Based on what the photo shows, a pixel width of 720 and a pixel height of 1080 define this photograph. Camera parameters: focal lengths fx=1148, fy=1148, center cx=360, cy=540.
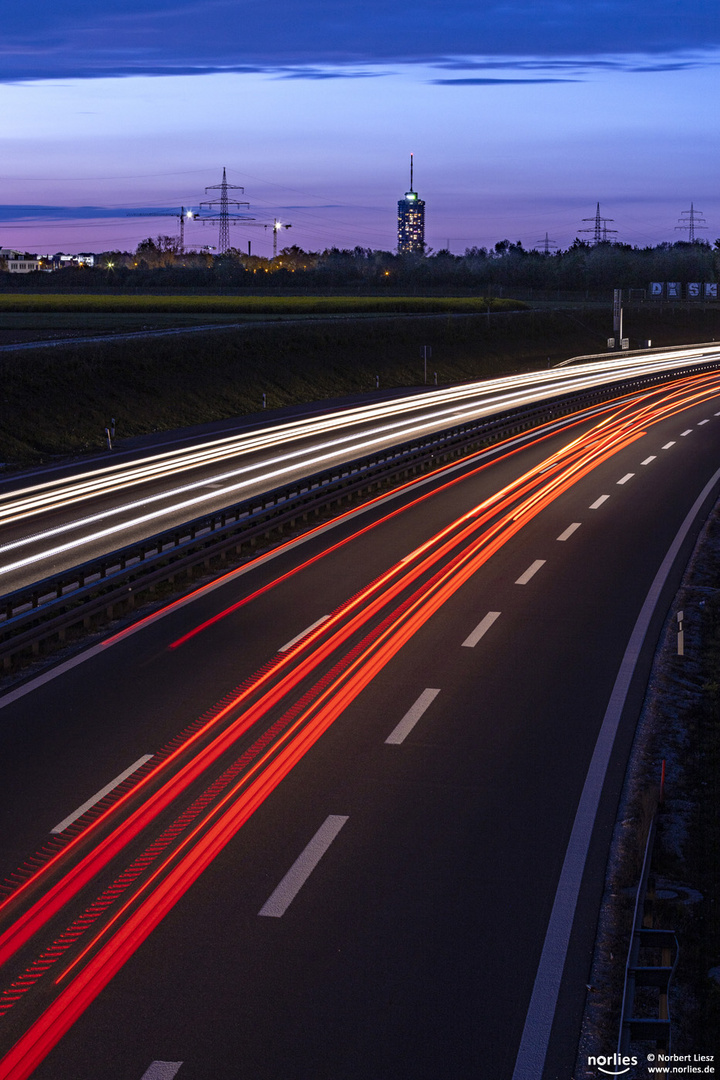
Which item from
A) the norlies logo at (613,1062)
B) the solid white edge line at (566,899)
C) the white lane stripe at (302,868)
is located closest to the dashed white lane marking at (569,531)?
the solid white edge line at (566,899)

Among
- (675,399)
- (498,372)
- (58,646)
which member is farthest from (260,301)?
(58,646)

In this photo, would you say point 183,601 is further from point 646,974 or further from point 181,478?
point 181,478

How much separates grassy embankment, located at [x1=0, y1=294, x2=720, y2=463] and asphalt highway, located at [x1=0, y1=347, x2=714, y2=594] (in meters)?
5.77

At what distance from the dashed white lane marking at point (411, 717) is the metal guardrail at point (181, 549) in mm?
6078

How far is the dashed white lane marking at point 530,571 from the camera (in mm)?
21922

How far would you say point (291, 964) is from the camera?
29.8 feet

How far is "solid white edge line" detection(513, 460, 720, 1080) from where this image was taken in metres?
8.09

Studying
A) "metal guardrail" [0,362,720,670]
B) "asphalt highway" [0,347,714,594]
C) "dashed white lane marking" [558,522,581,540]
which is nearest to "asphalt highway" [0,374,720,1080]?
"metal guardrail" [0,362,720,670]

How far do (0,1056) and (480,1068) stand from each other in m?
3.30

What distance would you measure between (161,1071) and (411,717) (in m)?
7.40

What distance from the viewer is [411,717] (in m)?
14.8

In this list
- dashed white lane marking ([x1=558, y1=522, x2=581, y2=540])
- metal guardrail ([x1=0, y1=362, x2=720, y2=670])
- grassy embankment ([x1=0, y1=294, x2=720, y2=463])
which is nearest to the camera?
metal guardrail ([x1=0, y1=362, x2=720, y2=670])

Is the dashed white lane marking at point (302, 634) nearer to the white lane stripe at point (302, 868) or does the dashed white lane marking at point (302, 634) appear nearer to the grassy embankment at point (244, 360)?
the white lane stripe at point (302, 868)

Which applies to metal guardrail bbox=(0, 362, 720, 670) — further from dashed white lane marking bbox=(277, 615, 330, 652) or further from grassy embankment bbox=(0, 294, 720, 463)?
grassy embankment bbox=(0, 294, 720, 463)
